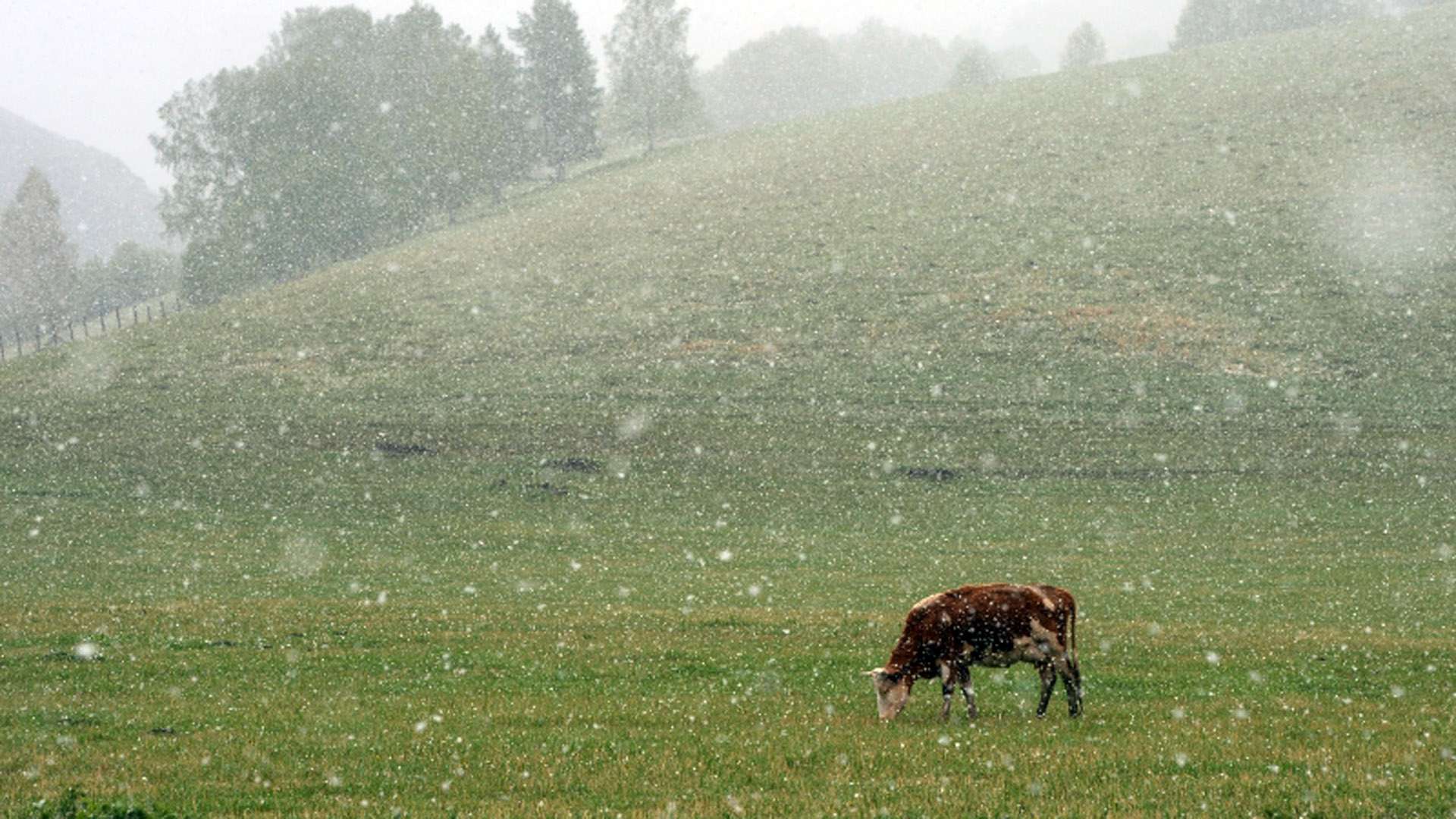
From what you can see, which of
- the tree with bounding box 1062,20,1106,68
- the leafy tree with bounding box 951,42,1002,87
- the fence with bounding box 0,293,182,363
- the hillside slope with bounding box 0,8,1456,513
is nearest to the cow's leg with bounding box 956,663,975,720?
the hillside slope with bounding box 0,8,1456,513

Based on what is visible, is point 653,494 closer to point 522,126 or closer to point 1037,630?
point 1037,630

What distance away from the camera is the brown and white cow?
13.1 metres

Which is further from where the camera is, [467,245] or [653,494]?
[467,245]

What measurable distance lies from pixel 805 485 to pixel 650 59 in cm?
8101

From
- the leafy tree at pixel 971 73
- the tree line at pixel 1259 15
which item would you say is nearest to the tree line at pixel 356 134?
the leafy tree at pixel 971 73

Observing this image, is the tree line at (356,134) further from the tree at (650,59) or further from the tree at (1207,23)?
the tree at (1207,23)

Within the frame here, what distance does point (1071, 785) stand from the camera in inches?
392

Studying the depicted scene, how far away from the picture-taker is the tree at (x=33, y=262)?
325 feet

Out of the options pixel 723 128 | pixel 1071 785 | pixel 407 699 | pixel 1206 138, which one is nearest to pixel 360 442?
pixel 407 699

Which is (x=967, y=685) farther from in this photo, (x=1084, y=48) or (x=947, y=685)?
(x=1084, y=48)

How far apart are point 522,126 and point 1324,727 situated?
313 ft

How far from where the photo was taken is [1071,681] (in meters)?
13.3

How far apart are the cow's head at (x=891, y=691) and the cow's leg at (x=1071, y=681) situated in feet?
5.55

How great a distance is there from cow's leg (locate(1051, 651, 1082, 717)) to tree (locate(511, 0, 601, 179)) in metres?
95.2
